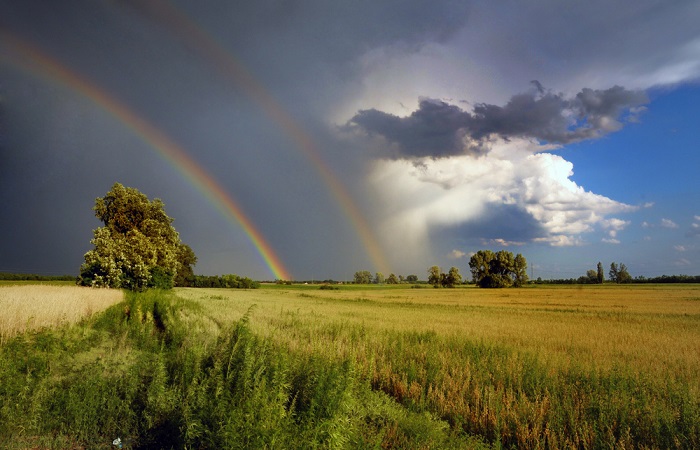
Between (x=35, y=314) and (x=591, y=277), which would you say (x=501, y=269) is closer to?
(x=591, y=277)

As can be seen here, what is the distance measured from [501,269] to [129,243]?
11085cm

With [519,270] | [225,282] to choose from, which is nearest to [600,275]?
[519,270]

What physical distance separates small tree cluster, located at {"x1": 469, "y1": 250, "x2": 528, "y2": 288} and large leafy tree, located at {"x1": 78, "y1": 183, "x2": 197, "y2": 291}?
100928 mm

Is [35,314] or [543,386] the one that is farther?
[35,314]

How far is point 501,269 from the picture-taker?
123125 mm

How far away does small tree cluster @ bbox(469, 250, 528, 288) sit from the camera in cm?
12188

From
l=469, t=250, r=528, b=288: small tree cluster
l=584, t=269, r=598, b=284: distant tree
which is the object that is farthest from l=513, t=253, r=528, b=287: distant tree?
l=584, t=269, r=598, b=284: distant tree

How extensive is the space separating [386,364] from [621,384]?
5.34 metres

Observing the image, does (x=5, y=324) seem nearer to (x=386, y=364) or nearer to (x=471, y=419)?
(x=386, y=364)

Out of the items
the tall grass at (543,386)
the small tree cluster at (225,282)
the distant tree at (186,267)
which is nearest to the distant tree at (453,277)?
the small tree cluster at (225,282)

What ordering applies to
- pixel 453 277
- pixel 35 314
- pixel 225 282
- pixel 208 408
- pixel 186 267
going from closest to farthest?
1. pixel 208 408
2. pixel 35 314
3. pixel 186 267
4. pixel 225 282
5. pixel 453 277

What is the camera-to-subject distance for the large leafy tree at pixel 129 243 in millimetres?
38375

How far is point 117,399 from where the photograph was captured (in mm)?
6895

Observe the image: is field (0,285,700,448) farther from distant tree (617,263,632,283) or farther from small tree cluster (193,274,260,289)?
distant tree (617,263,632,283)
